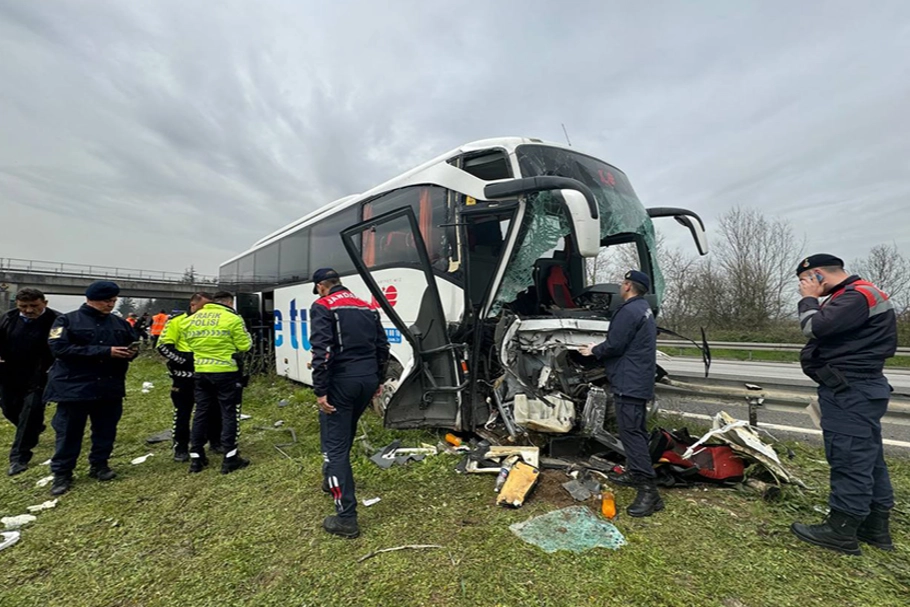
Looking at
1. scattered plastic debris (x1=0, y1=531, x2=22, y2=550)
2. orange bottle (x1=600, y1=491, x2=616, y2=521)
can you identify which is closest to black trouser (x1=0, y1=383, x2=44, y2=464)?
scattered plastic debris (x1=0, y1=531, x2=22, y2=550)

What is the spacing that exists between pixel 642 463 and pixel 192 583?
119 inches

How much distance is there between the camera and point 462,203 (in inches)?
Result: 170

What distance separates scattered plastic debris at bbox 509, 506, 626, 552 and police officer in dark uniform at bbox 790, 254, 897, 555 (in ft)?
3.97

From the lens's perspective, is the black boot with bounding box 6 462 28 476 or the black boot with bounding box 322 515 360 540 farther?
the black boot with bounding box 6 462 28 476

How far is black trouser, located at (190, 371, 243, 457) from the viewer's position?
13.2ft

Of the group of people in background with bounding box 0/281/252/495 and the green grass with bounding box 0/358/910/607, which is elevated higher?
the group of people in background with bounding box 0/281/252/495

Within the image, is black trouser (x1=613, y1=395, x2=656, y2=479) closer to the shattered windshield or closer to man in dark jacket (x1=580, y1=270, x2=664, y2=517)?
man in dark jacket (x1=580, y1=270, x2=664, y2=517)

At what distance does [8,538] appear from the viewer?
9.32 ft

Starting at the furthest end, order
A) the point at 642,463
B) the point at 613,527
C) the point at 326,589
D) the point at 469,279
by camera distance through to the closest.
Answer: the point at 469,279 < the point at 642,463 < the point at 613,527 < the point at 326,589

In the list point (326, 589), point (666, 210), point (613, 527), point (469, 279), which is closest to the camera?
point (326, 589)

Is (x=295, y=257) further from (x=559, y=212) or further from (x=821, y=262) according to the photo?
(x=821, y=262)

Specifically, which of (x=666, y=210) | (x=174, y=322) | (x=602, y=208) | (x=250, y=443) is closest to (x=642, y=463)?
(x=602, y=208)

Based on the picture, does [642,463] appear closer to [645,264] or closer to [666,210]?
[645,264]

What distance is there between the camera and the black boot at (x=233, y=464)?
13.0ft
